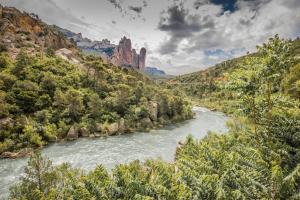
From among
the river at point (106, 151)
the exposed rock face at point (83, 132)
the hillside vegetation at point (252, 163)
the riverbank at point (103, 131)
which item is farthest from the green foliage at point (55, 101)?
the hillside vegetation at point (252, 163)

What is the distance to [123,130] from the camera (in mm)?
62750

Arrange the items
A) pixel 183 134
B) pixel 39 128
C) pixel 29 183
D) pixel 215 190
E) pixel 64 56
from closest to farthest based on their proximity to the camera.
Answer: pixel 215 190
pixel 29 183
pixel 39 128
pixel 183 134
pixel 64 56

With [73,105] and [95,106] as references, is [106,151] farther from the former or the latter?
[95,106]

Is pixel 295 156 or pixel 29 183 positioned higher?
pixel 295 156

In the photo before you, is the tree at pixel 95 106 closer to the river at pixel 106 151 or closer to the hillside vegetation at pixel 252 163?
the river at pixel 106 151

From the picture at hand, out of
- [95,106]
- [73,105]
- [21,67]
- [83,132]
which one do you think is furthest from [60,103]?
[21,67]

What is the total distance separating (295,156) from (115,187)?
1061cm

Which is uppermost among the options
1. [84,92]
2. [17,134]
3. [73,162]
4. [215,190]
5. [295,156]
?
[84,92]

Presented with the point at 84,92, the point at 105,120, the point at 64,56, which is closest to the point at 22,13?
the point at 64,56

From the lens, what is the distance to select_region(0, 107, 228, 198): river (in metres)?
37.0

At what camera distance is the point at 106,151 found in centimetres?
4625

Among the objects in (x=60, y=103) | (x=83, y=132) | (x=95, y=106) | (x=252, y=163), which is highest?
(x=60, y=103)

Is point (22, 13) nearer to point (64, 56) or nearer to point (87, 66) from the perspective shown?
point (64, 56)

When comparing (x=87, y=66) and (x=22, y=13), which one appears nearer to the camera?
(x=87, y=66)
